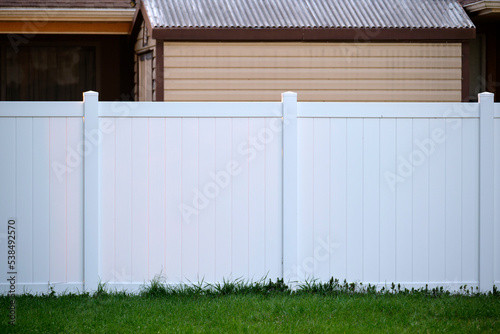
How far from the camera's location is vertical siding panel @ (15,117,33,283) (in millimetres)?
5777

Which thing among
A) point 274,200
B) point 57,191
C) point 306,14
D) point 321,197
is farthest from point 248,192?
point 306,14

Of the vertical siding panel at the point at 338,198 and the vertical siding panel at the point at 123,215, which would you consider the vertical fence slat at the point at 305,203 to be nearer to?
the vertical siding panel at the point at 338,198

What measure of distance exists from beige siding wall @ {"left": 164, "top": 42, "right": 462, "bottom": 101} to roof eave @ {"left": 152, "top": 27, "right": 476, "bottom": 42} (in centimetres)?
13

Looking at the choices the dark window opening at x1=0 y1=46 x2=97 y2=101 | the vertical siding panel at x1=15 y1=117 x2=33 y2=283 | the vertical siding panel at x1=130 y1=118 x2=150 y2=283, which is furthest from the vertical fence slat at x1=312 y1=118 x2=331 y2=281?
the dark window opening at x1=0 y1=46 x2=97 y2=101

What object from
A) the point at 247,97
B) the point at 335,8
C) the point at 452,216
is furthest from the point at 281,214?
the point at 335,8

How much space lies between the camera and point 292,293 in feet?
19.1

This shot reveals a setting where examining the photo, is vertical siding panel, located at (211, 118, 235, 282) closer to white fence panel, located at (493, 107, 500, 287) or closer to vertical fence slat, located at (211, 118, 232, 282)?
vertical fence slat, located at (211, 118, 232, 282)

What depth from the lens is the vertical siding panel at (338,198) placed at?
5914 millimetres

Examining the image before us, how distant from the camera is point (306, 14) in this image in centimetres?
991

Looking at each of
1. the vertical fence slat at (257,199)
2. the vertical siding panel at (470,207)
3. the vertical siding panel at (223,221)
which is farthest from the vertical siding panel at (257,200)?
the vertical siding panel at (470,207)

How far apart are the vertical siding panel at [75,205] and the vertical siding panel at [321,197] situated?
198 cm

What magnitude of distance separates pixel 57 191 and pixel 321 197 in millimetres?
2232

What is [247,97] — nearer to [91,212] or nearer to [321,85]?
[321,85]

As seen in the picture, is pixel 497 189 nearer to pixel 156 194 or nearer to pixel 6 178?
pixel 156 194
